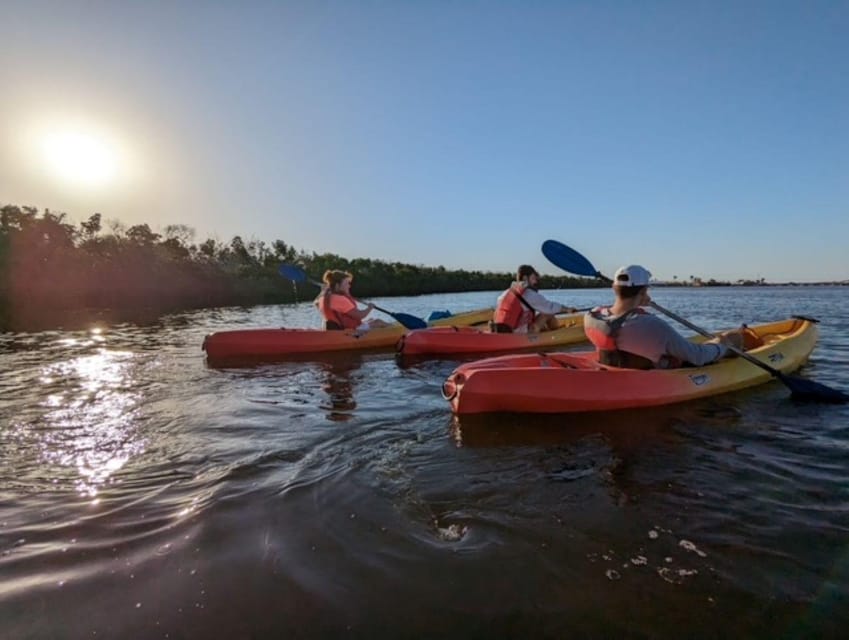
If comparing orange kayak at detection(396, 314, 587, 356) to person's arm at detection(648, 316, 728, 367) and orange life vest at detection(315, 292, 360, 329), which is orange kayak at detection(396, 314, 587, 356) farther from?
person's arm at detection(648, 316, 728, 367)

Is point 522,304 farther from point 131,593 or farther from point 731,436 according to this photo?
point 131,593

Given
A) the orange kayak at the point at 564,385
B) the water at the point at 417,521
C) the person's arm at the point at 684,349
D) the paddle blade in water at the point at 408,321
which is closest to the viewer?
the water at the point at 417,521

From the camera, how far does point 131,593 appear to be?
2.28 m

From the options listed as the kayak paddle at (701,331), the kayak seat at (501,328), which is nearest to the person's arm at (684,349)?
the kayak paddle at (701,331)

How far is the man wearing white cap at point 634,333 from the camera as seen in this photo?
200 inches

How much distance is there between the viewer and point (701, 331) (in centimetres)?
624

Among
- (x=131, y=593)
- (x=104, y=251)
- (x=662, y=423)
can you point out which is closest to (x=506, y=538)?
(x=131, y=593)

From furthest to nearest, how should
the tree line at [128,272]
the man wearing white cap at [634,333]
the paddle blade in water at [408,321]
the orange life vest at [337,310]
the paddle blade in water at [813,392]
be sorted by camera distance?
the tree line at [128,272] → the paddle blade in water at [408,321] → the orange life vest at [337,310] → the paddle blade in water at [813,392] → the man wearing white cap at [634,333]

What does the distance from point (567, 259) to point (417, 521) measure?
16.7ft

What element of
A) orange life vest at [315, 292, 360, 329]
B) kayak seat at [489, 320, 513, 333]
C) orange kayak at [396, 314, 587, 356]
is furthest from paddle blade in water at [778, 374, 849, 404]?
orange life vest at [315, 292, 360, 329]

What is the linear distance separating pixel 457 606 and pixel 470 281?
47.9 m

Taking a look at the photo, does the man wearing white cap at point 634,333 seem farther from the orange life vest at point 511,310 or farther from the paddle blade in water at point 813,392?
the orange life vest at point 511,310

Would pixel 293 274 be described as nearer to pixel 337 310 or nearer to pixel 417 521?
pixel 337 310

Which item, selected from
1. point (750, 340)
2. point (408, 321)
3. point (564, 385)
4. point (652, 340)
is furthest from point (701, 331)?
point (408, 321)
